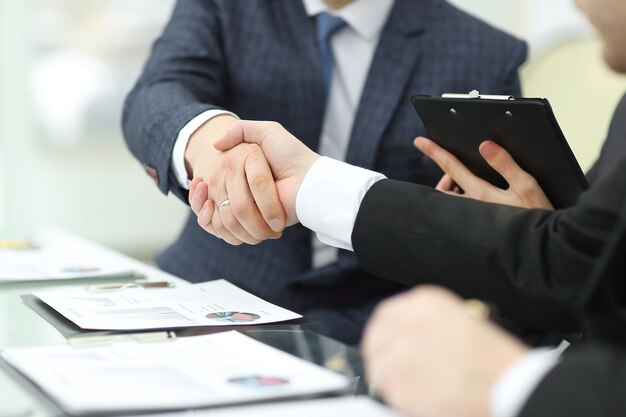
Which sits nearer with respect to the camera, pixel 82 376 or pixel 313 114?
pixel 82 376

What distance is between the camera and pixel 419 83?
4.89 feet

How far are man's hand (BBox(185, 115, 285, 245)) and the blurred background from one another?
1958mm

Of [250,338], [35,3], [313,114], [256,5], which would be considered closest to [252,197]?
[250,338]

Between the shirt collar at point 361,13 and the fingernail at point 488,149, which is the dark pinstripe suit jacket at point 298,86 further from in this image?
the fingernail at point 488,149

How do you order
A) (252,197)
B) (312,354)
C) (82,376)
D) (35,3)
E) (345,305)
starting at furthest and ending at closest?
1. (35,3)
2. (345,305)
3. (252,197)
4. (312,354)
5. (82,376)

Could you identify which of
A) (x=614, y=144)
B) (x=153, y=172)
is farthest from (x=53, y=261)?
(x=614, y=144)

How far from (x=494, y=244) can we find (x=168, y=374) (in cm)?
29

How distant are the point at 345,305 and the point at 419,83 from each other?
38 centimetres

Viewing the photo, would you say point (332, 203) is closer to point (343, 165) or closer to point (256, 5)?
point (343, 165)

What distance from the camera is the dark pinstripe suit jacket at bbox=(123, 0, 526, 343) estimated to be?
4.68 feet

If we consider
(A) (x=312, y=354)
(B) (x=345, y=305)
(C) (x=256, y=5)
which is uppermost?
(C) (x=256, y=5)

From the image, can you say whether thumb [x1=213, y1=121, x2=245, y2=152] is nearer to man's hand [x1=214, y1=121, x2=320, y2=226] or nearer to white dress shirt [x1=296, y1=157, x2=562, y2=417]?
man's hand [x1=214, y1=121, x2=320, y2=226]

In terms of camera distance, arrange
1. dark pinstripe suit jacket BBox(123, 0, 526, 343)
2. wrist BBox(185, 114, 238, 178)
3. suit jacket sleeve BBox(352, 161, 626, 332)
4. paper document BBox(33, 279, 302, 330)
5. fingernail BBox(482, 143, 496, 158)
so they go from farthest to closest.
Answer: dark pinstripe suit jacket BBox(123, 0, 526, 343)
wrist BBox(185, 114, 238, 178)
fingernail BBox(482, 143, 496, 158)
paper document BBox(33, 279, 302, 330)
suit jacket sleeve BBox(352, 161, 626, 332)

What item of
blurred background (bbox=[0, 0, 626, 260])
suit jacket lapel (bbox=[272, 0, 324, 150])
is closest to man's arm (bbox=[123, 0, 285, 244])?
suit jacket lapel (bbox=[272, 0, 324, 150])
